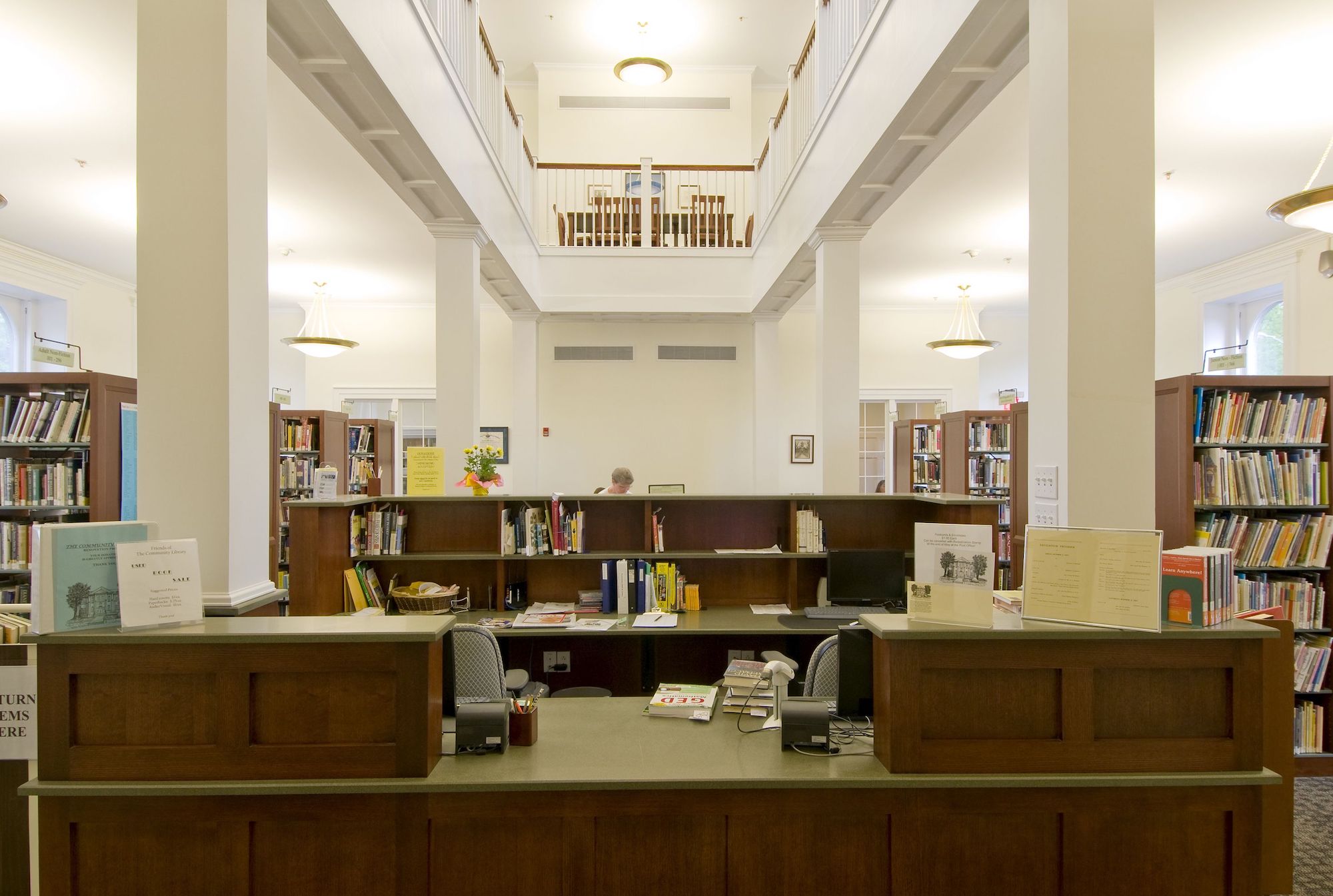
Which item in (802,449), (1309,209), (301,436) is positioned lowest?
(802,449)

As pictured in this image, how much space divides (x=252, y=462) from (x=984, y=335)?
38.8 feet

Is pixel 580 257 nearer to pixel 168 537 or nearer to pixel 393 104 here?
pixel 393 104

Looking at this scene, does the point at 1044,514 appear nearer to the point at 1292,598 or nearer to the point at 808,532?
the point at 808,532

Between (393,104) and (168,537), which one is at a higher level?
(393,104)

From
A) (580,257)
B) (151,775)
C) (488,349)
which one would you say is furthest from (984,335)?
(151,775)

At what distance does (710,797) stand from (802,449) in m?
9.21

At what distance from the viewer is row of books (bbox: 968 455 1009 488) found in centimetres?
826

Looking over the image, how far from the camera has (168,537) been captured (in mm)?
2615

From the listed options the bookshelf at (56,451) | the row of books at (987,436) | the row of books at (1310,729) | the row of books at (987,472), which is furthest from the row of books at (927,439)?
the bookshelf at (56,451)

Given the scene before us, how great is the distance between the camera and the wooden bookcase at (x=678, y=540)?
5.15 meters

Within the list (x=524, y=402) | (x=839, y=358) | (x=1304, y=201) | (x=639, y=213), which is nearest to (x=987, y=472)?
(x=839, y=358)

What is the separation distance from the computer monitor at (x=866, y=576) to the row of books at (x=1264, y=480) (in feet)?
6.20

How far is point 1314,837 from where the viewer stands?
352cm

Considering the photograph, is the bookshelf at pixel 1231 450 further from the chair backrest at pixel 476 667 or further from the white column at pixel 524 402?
the white column at pixel 524 402
